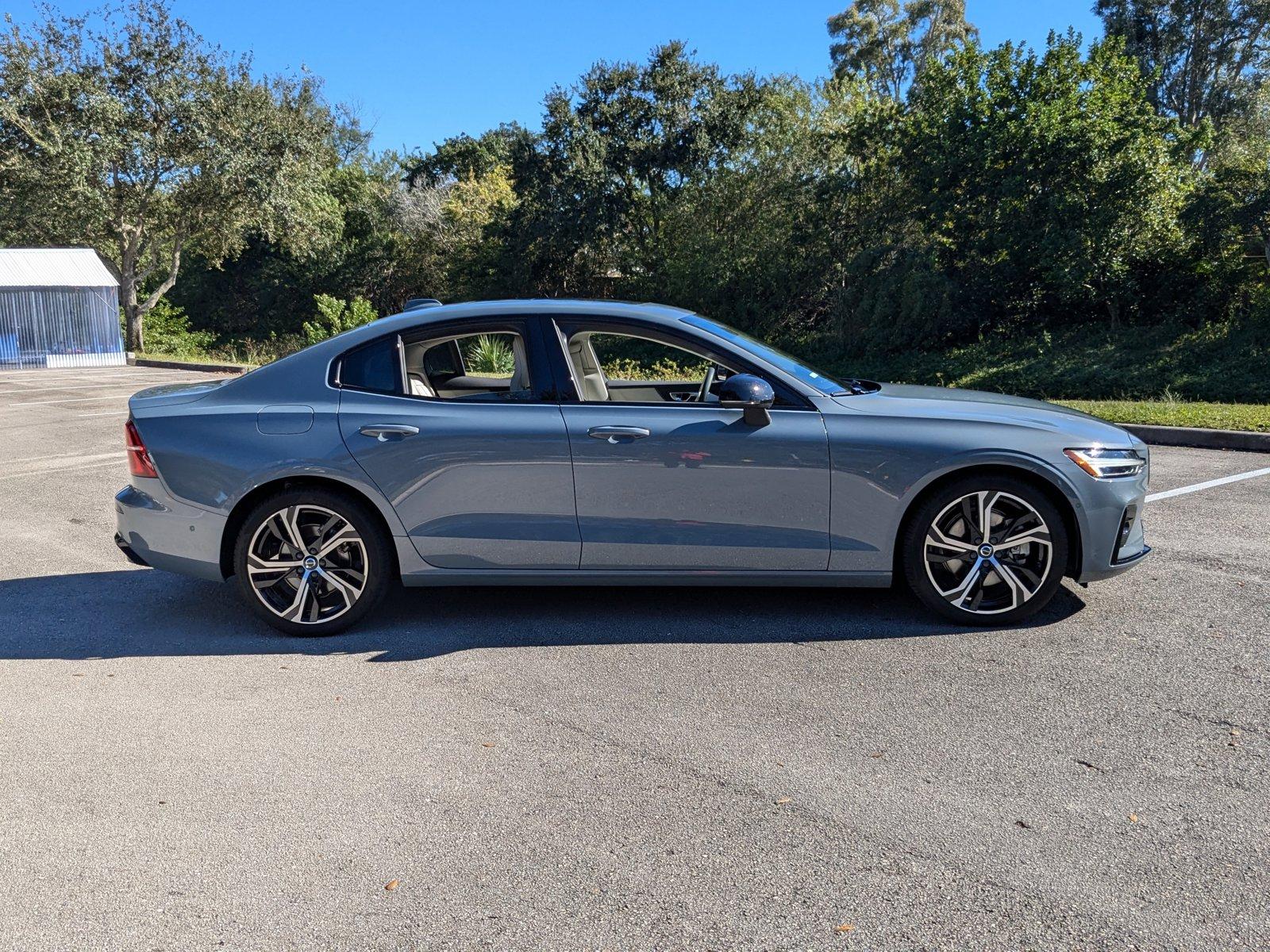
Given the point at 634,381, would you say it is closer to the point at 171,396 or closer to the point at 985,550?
the point at 985,550

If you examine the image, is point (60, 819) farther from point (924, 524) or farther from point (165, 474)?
point (924, 524)

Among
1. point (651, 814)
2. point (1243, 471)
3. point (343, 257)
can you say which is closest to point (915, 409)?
point (651, 814)

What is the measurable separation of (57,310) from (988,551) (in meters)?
28.9

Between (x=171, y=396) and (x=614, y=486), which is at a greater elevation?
(x=171, y=396)

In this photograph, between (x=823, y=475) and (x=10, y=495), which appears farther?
(x=10, y=495)

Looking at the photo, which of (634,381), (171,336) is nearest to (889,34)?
(171,336)

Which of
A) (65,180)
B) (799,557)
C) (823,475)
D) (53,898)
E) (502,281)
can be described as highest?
(65,180)

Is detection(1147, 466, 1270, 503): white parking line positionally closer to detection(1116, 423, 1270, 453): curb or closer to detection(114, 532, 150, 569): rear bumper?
detection(1116, 423, 1270, 453): curb

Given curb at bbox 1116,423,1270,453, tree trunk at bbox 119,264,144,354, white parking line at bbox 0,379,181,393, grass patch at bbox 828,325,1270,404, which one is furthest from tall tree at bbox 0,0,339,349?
curb at bbox 1116,423,1270,453

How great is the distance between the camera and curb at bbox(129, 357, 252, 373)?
84.9 feet

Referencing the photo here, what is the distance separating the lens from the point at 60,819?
343cm

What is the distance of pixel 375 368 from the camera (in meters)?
5.41

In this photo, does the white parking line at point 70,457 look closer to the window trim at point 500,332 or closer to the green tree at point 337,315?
the window trim at point 500,332

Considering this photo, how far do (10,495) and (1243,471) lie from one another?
1080 centimetres
